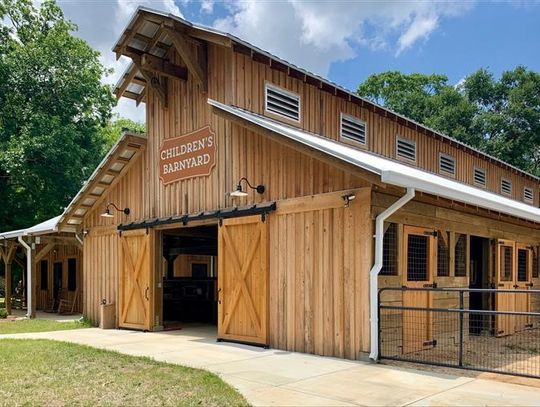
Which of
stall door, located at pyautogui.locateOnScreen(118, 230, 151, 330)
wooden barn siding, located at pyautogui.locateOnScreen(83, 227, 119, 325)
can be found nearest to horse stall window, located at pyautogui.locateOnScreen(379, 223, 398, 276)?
stall door, located at pyautogui.locateOnScreen(118, 230, 151, 330)

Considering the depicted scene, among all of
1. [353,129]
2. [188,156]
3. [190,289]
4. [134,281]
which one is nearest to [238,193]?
[188,156]

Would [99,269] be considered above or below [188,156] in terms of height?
below

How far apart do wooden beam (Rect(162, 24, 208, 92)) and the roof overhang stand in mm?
2333

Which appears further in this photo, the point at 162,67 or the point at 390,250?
the point at 162,67

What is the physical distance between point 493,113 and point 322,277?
24.4 m

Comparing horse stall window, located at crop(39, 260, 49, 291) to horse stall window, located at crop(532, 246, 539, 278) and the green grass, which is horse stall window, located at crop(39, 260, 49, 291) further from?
horse stall window, located at crop(532, 246, 539, 278)

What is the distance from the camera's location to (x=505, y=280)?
1162cm

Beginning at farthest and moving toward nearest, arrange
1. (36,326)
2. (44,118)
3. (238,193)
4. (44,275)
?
1. (44,118)
2. (44,275)
3. (36,326)
4. (238,193)

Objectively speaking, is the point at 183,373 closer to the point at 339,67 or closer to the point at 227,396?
the point at 227,396

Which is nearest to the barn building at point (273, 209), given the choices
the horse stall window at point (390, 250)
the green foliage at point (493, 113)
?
the horse stall window at point (390, 250)

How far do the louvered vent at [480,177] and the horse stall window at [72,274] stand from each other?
13.5 metres

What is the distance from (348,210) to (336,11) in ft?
27.1

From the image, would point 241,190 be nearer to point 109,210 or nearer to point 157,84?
point 157,84

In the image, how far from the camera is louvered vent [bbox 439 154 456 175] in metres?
14.7
